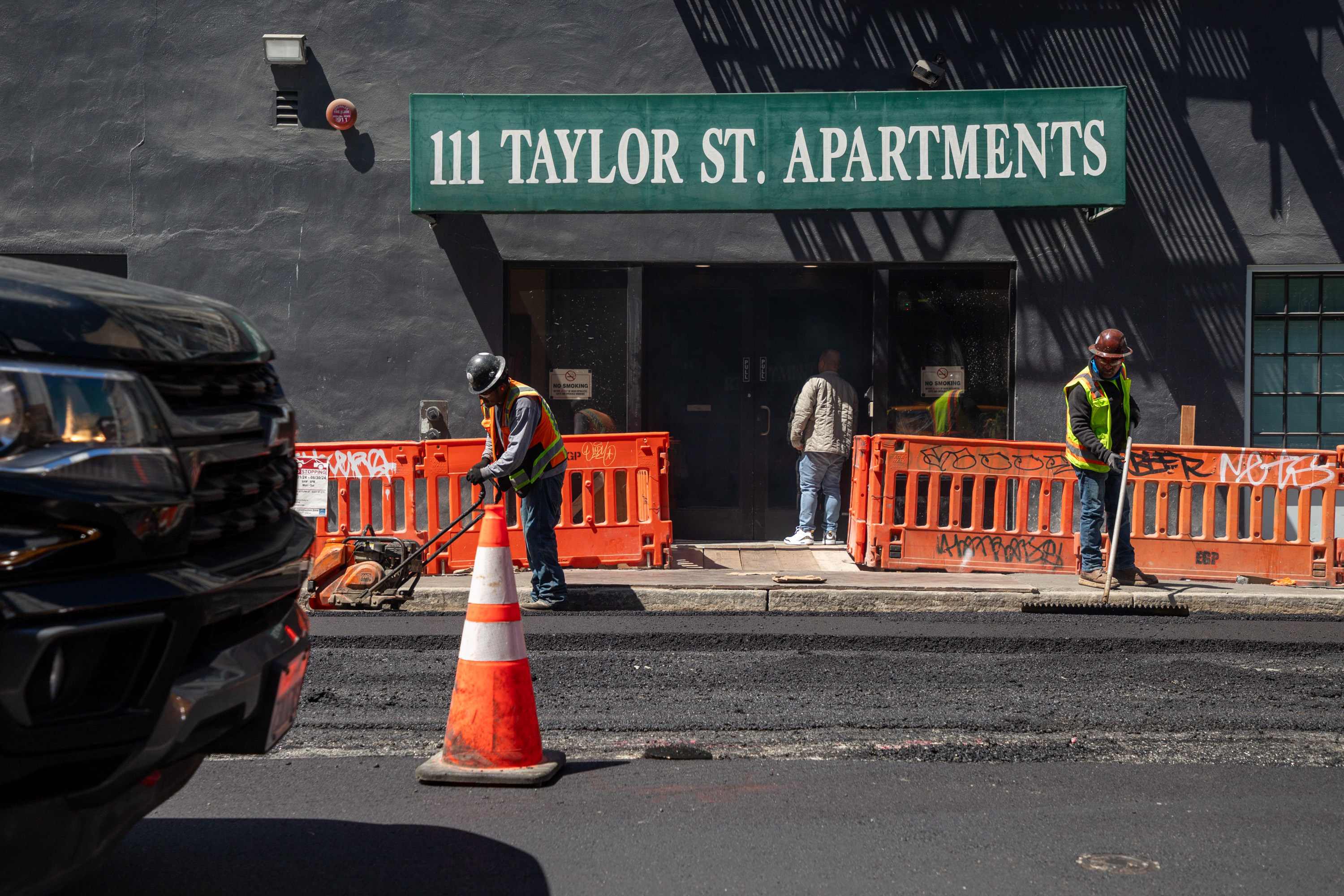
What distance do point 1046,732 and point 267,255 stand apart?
927cm

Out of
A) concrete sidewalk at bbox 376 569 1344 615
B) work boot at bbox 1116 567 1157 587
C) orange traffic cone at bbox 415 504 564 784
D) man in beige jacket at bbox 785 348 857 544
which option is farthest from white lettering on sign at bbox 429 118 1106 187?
orange traffic cone at bbox 415 504 564 784

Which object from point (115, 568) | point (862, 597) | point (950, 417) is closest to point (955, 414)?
point (950, 417)

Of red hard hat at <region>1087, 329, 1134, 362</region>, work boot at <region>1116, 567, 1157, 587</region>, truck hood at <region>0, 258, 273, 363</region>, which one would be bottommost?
work boot at <region>1116, 567, 1157, 587</region>

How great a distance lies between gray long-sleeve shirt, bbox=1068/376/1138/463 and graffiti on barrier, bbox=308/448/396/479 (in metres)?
5.62

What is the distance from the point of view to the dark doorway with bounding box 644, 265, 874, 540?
11.8 m

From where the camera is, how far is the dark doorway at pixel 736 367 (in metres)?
11.8

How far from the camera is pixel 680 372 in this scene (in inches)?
469

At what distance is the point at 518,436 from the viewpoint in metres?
8.00

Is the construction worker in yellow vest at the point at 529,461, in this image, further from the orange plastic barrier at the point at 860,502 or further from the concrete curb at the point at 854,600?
the orange plastic barrier at the point at 860,502

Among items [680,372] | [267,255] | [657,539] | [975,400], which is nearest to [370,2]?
[267,255]

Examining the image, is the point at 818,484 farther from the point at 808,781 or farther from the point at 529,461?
the point at 808,781

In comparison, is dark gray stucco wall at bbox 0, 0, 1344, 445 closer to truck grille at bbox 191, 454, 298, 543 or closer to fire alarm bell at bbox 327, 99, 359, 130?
fire alarm bell at bbox 327, 99, 359, 130

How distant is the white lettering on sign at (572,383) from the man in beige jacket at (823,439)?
2107mm

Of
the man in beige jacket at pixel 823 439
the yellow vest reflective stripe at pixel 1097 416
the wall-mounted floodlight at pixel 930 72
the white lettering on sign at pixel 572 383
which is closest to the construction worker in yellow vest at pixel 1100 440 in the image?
the yellow vest reflective stripe at pixel 1097 416
